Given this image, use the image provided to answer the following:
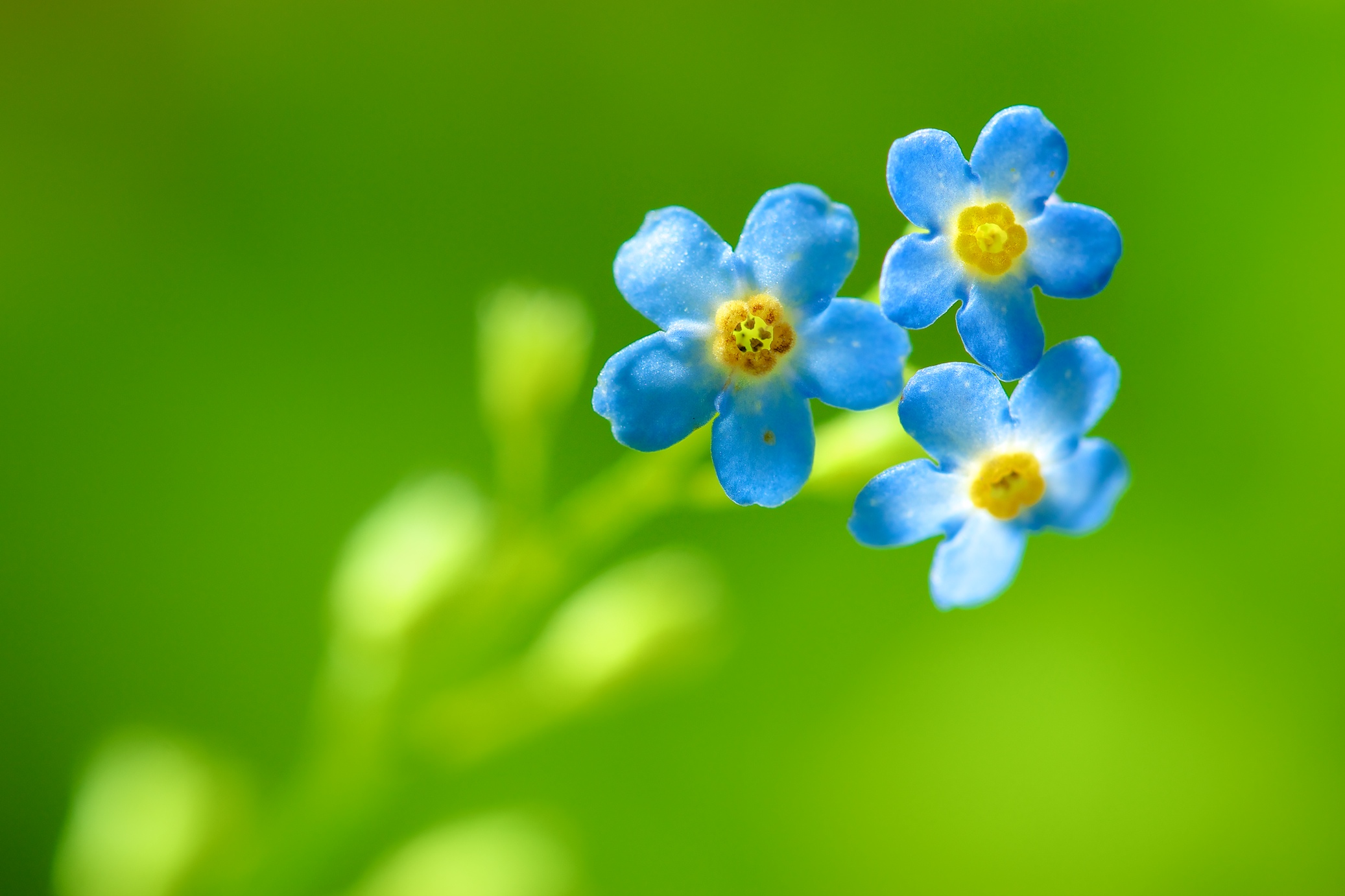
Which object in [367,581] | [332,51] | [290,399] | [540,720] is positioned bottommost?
[540,720]

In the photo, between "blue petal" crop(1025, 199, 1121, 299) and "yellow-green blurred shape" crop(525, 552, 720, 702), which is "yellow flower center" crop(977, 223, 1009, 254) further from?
"yellow-green blurred shape" crop(525, 552, 720, 702)

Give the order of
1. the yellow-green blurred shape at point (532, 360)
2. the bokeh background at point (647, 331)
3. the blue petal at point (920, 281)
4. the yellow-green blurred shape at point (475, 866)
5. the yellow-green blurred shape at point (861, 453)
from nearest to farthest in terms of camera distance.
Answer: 1. the blue petal at point (920, 281)
2. the yellow-green blurred shape at point (861, 453)
3. the yellow-green blurred shape at point (532, 360)
4. the yellow-green blurred shape at point (475, 866)
5. the bokeh background at point (647, 331)

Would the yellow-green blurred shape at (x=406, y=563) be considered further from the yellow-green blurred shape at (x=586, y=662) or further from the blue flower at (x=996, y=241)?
the blue flower at (x=996, y=241)

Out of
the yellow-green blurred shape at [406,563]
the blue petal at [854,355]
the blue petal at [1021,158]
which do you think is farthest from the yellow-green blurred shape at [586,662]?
the blue petal at [1021,158]

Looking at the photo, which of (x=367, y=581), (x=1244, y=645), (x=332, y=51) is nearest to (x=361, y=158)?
(x=332, y=51)

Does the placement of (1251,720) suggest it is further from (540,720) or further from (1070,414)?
Answer: (1070,414)

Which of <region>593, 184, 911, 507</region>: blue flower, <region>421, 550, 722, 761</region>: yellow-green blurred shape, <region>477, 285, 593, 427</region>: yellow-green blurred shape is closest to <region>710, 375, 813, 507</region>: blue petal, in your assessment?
<region>593, 184, 911, 507</region>: blue flower

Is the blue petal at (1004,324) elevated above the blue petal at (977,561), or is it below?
above
